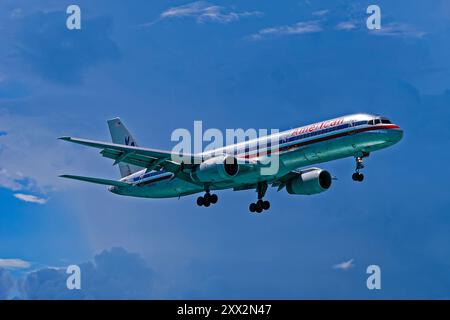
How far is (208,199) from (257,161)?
5.87 m

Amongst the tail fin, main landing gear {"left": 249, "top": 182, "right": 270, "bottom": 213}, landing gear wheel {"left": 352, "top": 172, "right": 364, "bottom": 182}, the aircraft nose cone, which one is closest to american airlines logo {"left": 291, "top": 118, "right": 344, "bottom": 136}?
the aircraft nose cone

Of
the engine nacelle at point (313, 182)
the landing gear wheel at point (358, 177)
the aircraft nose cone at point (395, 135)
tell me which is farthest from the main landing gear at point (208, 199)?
the aircraft nose cone at point (395, 135)

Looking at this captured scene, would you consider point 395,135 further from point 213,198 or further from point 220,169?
point 213,198

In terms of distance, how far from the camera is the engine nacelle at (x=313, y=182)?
71.6 metres

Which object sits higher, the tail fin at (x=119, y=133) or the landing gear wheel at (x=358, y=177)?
the tail fin at (x=119, y=133)

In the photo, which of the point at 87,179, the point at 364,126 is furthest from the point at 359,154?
the point at 87,179

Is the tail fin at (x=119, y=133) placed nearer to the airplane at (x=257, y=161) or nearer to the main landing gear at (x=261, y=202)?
the airplane at (x=257, y=161)

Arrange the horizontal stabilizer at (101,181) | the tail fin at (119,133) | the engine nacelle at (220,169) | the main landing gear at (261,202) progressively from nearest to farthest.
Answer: the engine nacelle at (220,169), the horizontal stabilizer at (101,181), the main landing gear at (261,202), the tail fin at (119,133)

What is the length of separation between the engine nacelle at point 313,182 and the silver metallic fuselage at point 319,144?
11.6 feet

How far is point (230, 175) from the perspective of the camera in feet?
213

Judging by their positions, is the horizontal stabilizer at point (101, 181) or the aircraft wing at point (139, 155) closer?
the aircraft wing at point (139, 155)
